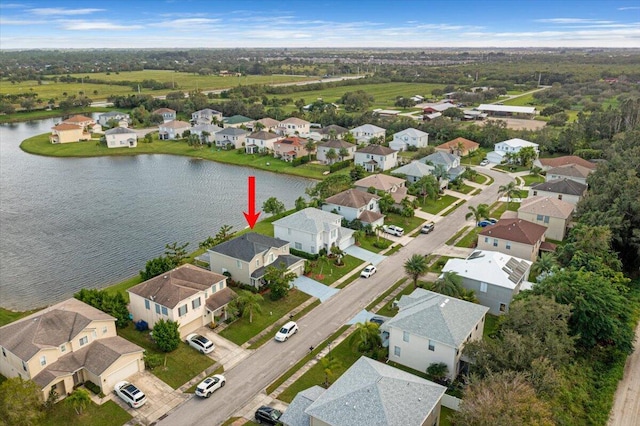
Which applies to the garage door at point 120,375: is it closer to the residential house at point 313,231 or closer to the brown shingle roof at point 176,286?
the brown shingle roof at point 176,286

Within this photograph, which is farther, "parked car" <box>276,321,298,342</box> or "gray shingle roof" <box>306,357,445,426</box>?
"parked car" <box>276,321,298,342</box>

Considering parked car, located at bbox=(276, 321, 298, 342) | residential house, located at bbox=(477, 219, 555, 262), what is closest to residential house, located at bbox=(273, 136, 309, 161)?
residential house, located at bbox=(477, 219, 555, 262)

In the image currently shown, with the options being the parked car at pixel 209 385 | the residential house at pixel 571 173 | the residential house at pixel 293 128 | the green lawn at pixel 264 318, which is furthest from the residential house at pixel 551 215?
the residential house at pixel 293 128

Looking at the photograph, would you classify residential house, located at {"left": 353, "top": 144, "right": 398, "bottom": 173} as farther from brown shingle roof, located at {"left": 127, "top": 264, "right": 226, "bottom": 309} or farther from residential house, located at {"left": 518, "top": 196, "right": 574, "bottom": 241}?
brown shingle roof, located at {"left": 127, "top": 264, "right": 226, "bottom": 309}

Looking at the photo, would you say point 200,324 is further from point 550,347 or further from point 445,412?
point 550,347

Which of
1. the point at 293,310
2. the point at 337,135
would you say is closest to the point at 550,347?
the point at 293,310

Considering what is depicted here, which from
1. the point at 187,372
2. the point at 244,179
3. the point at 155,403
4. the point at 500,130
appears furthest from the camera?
the point at 500,130

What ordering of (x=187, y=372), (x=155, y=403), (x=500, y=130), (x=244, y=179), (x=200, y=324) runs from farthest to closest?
1. (x=500, y=130)
2. (x=244, y=179)
3. (x=200, y=324)
4. (x=187, y=372)
5. (x=155, y=403)
